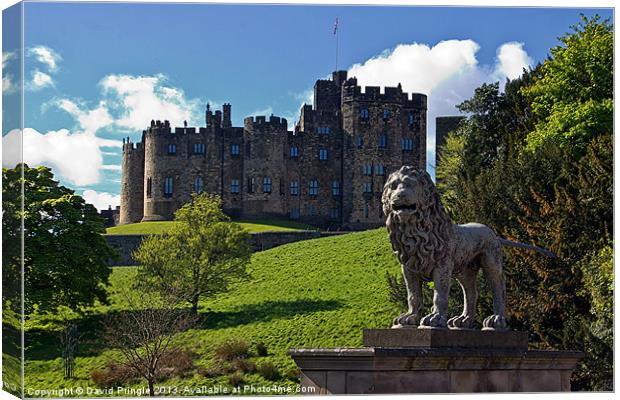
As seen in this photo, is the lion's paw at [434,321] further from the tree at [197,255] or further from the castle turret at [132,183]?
the castle turret at [132,183]

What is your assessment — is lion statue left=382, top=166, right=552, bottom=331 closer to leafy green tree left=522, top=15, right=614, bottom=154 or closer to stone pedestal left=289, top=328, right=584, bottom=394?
stone pedestal left=289, top=328, right=584, bottom=394

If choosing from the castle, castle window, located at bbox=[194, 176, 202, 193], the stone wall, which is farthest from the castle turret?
the stone wall

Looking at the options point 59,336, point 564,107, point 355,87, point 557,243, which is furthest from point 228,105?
point 557,243

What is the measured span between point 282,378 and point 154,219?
5170cm

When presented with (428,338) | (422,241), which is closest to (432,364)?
(428,338)

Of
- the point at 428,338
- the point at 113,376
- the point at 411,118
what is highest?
the point at 411,118

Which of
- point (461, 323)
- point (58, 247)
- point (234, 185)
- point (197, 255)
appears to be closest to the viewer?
point (461, 323)

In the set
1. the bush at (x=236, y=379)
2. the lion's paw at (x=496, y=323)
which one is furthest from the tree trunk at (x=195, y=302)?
the lion's paw at (x=496, y=323)

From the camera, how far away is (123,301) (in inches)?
1897

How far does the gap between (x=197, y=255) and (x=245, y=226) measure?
1108 inches

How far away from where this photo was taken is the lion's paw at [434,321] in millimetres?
15117

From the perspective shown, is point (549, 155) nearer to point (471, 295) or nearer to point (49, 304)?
point (471, 295)

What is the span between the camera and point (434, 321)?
1514 cm

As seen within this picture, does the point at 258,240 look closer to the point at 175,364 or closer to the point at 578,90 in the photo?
the point at 175,364
